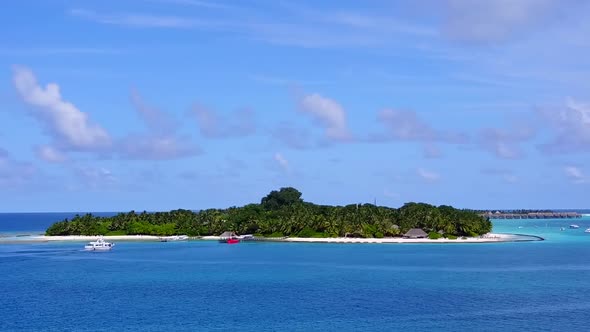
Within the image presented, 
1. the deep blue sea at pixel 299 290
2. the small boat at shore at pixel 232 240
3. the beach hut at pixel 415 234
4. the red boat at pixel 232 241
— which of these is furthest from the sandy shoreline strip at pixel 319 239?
the deep blue sea at pixel 299 290

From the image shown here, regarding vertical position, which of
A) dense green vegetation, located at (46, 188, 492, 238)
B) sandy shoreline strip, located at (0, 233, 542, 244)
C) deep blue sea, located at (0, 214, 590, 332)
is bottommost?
deep blue sea, located at (0, 214, 590, 332)

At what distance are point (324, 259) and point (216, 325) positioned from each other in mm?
57684

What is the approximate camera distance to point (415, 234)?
542 ft

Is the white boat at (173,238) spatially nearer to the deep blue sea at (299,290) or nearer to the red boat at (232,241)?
the red boat at (232,241)

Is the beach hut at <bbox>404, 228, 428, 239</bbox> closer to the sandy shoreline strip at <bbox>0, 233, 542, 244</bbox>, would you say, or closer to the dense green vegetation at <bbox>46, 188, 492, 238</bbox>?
the dense green vegetation at <bbox>46, 188, 492, 238</bbox>

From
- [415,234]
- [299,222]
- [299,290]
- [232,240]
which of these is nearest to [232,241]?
[232,240]

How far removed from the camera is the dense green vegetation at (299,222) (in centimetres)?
16600

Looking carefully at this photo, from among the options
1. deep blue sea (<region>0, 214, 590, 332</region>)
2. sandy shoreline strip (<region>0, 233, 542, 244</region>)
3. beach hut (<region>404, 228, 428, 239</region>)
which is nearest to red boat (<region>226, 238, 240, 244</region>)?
sandy shoreline strip (<region>0, 233, 542, 244</region>)

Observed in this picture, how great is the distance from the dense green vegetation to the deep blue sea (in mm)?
28886

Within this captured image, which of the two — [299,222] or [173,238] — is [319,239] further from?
[173,238]

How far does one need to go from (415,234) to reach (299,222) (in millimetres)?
29611

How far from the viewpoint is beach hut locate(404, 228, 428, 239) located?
164625mm

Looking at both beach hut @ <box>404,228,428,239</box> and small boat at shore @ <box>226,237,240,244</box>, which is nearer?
small boat at shore @ <box>226,237,240,244</box>

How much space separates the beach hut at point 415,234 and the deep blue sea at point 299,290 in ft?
90.6
